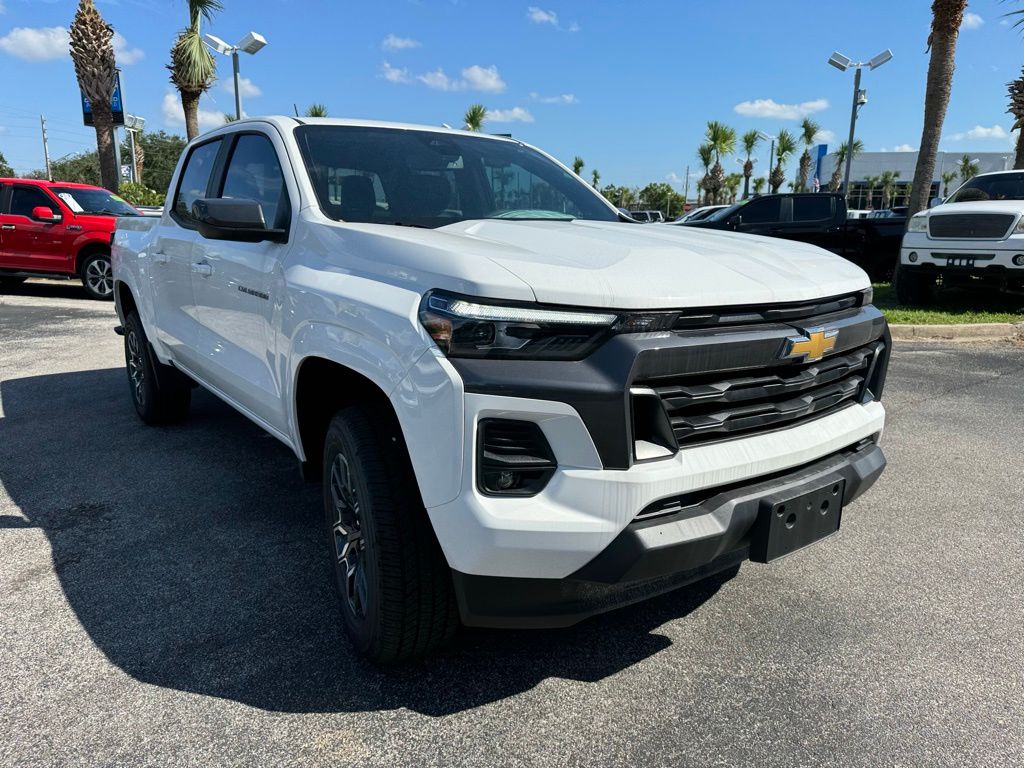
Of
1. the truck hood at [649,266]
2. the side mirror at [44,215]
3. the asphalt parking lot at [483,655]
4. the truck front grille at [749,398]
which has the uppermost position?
the side mirror at [44,215]

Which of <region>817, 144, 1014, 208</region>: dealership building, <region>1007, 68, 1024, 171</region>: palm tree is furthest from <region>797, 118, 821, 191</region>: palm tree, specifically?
<region>1007, 68, 1024, 171</region>: palm tree

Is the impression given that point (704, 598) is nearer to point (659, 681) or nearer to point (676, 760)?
point (659, 681)

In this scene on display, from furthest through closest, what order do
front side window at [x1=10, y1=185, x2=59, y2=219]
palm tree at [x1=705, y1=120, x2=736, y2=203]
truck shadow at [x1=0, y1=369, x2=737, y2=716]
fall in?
palm tree at [x1=705, y1=120, x2=736, y2=203], front side window at [x1=10, y1=185, x2=59, y2=219], truck shadow at [x1=0, y1=369, x2=737, y2=716]

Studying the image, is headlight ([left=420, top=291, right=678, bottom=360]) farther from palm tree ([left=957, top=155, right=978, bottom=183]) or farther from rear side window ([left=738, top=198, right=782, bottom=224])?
palm tree ([left=957, top=155, right=978, bottom=183])

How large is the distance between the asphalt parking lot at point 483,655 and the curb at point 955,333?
5.20m

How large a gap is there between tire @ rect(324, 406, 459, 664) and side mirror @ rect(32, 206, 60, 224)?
11.5 meters

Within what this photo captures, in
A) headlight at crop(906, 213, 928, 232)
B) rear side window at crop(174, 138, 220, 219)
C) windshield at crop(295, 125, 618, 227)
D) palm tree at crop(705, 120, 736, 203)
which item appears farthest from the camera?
palm tree at crop(705, 120, 736, 203)

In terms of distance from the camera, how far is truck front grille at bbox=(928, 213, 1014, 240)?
8.97 meters

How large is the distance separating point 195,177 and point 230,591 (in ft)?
8.22

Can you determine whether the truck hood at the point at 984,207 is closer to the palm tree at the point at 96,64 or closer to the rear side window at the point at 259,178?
the rear side window at the point at 259,178

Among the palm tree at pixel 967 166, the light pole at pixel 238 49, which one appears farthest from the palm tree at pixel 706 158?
the light pole at pixel 238 49

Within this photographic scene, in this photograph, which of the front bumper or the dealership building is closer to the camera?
the front bumper

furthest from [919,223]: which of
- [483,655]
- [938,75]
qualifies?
[483,655]

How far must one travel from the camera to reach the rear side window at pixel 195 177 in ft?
13.2
